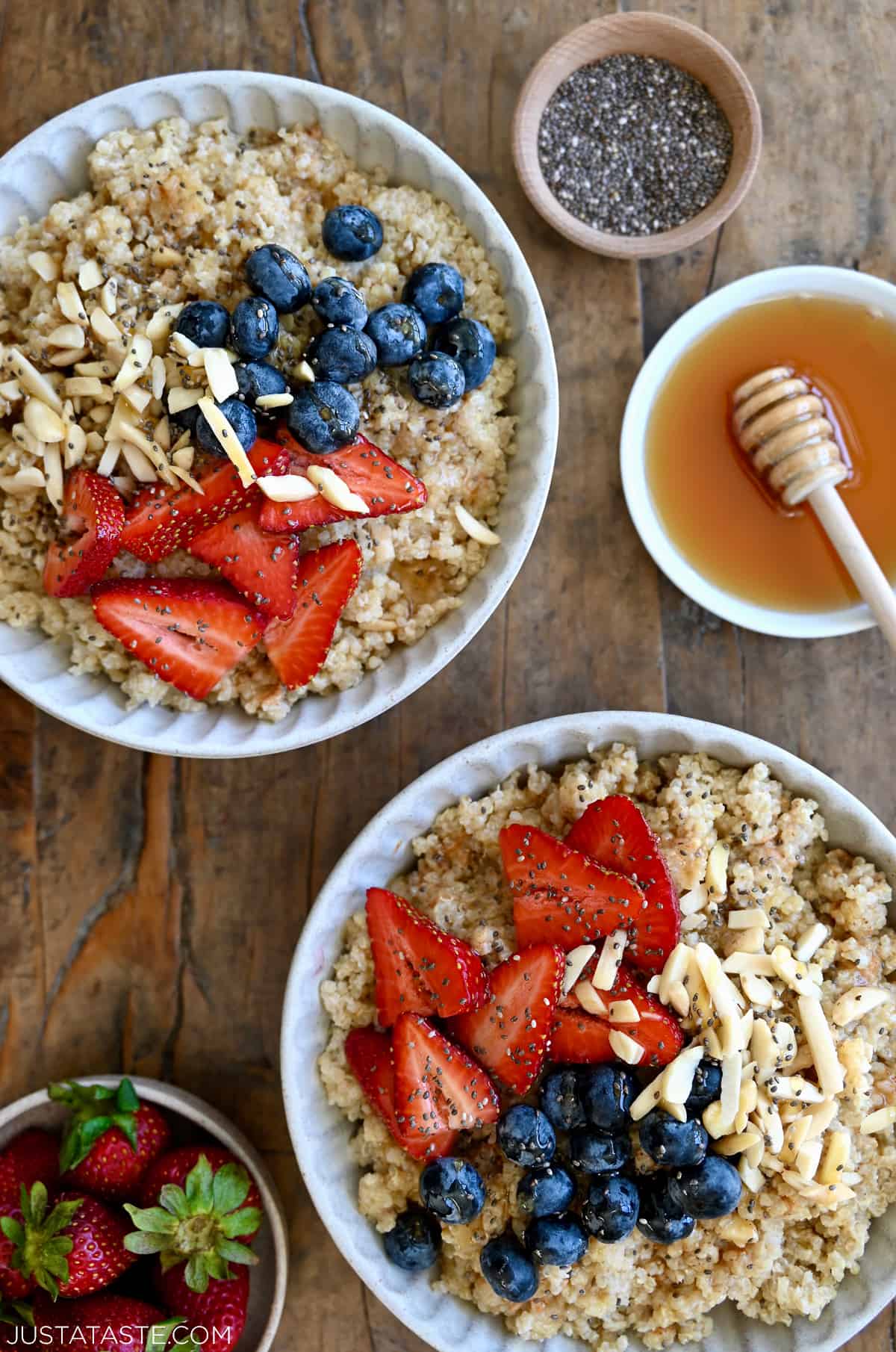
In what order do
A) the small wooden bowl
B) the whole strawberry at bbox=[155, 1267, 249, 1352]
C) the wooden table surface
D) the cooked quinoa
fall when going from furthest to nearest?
the wooden table surface, the small wooden bowl, the whole strawberry at bbox=[155, 1267, 249, 1352], the cooked quinoa

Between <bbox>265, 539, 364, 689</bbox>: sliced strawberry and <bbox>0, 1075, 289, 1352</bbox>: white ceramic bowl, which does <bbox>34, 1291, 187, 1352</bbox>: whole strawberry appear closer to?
<bbox>0, 1075, 289, 1352</bbox>: white ceramic bowl

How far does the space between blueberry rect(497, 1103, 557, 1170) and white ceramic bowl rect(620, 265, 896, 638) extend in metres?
1.04

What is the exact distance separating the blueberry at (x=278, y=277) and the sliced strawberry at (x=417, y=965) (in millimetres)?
1046

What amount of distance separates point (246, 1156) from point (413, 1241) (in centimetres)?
38

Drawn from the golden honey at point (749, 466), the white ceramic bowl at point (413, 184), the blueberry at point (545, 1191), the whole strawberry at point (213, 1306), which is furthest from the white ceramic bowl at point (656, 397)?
the whole strawberry at point (213, 1306)

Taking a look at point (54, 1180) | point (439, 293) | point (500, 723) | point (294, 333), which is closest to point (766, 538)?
point (500, 723)

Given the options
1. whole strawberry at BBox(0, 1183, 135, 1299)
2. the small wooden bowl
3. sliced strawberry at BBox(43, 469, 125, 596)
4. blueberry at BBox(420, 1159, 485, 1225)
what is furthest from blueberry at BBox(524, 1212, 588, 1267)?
the small wooden bowl

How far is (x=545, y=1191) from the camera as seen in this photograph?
71.2 inches

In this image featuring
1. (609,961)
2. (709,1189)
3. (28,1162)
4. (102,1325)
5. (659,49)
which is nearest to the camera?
(709,1189)

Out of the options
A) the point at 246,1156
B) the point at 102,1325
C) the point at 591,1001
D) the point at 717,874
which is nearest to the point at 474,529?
the point at 717,874

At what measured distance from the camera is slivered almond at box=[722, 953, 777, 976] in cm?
188

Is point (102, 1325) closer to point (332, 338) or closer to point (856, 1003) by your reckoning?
point (856, 1003)

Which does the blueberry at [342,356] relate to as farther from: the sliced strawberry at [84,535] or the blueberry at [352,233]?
the sliced strawberry at [84,535]

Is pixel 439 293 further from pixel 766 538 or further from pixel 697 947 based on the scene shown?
pixel 697 947
